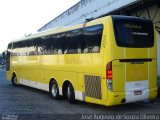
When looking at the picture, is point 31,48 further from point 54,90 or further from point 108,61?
point 108,61

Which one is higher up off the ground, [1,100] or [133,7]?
[133,7]

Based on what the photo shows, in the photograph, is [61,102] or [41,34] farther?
[41,34]

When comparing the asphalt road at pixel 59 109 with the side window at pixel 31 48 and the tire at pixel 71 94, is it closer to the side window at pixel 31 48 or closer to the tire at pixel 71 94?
the tire at pixel 71 94

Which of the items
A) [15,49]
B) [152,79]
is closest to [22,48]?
[15,49]

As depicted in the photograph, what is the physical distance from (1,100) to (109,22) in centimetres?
638

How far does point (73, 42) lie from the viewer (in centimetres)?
1388

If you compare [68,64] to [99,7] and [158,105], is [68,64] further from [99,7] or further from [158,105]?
[99,7]

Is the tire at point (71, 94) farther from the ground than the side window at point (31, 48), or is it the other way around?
the side window at point (31, 48)

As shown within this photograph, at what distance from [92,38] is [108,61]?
1314mm

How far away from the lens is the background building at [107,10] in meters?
19.1

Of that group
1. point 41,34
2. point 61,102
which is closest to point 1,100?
point 61,102

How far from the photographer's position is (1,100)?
15531 millimetres

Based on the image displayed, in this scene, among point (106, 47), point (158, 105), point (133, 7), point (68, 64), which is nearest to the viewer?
point (106, 47)

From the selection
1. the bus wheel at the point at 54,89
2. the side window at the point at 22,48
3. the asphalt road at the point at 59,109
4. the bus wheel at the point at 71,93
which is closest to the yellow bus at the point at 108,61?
the bus wheel at the point at 71,93
